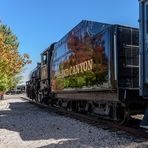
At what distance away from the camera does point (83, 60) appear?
15.2m

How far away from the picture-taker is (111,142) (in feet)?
31.9

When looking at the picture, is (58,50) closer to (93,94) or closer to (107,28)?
(93,94)

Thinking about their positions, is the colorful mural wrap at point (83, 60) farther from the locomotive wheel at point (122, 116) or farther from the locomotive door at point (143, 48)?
the locomotive door at point (143, 48)

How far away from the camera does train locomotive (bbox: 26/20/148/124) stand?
40.0 ft

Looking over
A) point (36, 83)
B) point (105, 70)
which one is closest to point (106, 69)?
point (105, 70)

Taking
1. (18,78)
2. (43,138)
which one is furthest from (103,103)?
(18,78)

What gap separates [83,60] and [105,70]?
2533mm

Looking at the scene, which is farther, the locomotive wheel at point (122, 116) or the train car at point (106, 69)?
the locomotive wheel at point (122, 116)

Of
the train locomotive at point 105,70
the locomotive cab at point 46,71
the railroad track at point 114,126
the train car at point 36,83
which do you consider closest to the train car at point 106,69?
the train locomotive at point 105,70

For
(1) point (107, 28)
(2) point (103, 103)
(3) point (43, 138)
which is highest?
(1) point (107, 28)

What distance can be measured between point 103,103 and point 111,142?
3.99 meters

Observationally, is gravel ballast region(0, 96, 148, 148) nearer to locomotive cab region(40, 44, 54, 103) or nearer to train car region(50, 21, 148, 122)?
train car region(50, 21, 148, 122)

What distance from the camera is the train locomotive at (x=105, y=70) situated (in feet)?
40.0

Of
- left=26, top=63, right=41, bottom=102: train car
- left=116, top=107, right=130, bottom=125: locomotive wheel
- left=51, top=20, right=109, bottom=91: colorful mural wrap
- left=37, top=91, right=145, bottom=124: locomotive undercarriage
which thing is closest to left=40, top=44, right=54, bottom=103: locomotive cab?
left=26, top=63, right=41, bottom=102: train car
